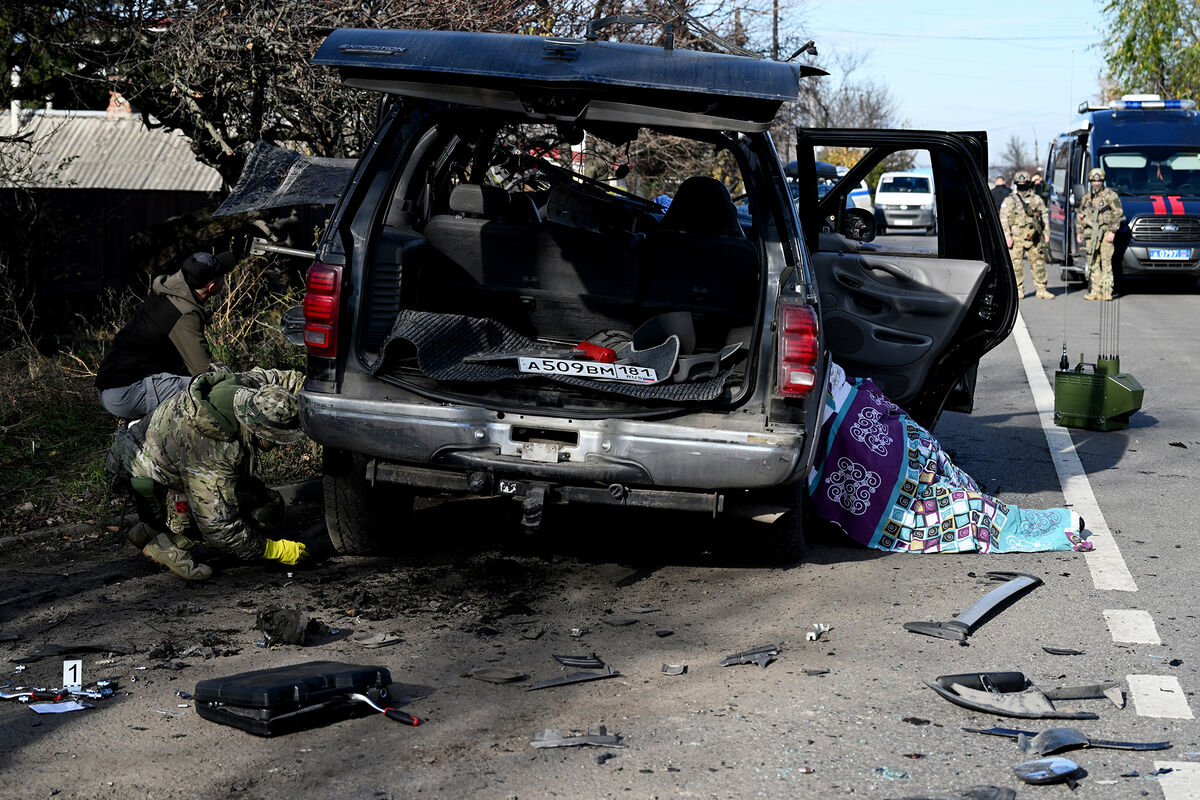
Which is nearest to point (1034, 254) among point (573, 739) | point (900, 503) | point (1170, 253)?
point (1170, 253)

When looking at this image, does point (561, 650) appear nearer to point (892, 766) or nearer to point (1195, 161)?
point (892, 766)

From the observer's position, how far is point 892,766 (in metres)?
3.69

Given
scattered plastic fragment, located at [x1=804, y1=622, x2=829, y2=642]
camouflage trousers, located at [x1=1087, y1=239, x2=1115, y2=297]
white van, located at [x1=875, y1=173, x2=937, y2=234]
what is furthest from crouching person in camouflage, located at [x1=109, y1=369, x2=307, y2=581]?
white van, located at [x1=875, y1=173, x2=937, y2=234]

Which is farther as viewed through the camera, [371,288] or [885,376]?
[885,376]

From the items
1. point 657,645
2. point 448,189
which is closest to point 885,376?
point 448,189

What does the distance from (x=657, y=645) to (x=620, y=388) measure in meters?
1.03

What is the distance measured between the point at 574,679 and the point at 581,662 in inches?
6.9

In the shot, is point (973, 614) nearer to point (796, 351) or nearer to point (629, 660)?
point (796, 351)

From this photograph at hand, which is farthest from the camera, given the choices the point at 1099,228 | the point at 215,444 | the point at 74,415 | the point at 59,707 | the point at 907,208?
the point at 907,208

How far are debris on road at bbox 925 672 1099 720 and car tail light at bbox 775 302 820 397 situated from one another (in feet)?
4.24

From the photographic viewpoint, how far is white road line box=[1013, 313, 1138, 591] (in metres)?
5.78

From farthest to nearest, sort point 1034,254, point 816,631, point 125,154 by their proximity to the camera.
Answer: point 125,154
point 1034,254
point 816,631

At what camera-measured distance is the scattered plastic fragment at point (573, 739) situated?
12.5ft

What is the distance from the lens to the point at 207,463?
5598 millimetres
